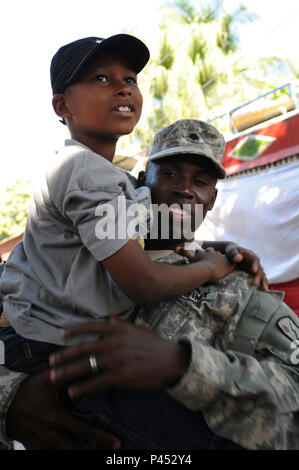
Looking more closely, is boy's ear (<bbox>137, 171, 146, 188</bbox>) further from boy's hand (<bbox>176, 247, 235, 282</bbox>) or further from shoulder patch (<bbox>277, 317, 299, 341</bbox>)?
shoulder patch (<bbox>277, 317, 299, 341</bbox>)

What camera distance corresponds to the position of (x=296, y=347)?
144 cm

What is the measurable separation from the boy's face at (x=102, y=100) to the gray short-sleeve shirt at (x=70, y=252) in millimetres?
146

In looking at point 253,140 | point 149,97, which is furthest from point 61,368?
point 149,97

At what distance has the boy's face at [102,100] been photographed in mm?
1614

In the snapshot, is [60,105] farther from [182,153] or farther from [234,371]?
[234,371]

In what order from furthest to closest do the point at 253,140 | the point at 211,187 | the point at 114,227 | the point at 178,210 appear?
the point at 253,140
the point at 211,187
the point at 178,210
the point at 114,227

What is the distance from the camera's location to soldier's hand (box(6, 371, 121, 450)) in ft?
4.20

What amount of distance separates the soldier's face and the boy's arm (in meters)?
0.50

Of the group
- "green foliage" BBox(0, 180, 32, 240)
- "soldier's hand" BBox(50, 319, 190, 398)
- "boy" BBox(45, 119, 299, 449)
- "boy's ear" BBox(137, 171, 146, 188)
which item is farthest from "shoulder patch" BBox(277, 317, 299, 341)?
"green foliage" BBox(0, 180, 32, 240)

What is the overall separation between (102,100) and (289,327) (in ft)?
3.71

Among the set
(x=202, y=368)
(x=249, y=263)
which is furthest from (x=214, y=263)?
(x=202, y=368)

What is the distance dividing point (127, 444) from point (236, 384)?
427 mm

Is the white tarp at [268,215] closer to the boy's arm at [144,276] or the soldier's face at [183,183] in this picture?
the soldier's face at [183,183]
